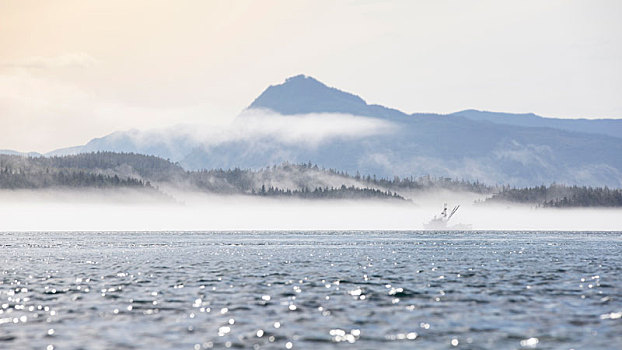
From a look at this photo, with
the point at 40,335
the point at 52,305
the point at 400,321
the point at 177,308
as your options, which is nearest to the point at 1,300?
the point at 52,305

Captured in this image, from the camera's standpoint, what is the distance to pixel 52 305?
214 feet

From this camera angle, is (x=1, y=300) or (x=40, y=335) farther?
(x=1, y=300)

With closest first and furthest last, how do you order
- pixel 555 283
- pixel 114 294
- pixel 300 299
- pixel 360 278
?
pixel 300 299 → pixel 114 294 → pixel 555 283 → pixel 360 278

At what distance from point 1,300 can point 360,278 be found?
36419 millimetres

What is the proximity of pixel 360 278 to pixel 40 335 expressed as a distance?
1806 inches

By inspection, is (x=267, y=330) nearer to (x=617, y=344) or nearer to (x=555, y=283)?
(x=617, y=344)

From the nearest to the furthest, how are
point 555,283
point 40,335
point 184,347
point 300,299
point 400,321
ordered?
point 184,347
point 40,335
point 400,321
point 300,299
point 555,283

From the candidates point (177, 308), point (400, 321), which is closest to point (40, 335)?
point (177, 308)

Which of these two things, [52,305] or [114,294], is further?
[114,294]

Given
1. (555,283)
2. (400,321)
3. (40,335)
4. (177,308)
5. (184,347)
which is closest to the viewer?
(184,347)

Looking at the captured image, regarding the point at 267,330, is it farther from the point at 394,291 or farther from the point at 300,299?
the point at 394,291

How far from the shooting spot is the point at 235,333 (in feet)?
164

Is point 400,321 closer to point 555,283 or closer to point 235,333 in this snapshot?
point 235,333

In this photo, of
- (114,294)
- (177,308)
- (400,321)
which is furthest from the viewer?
(114,294)
